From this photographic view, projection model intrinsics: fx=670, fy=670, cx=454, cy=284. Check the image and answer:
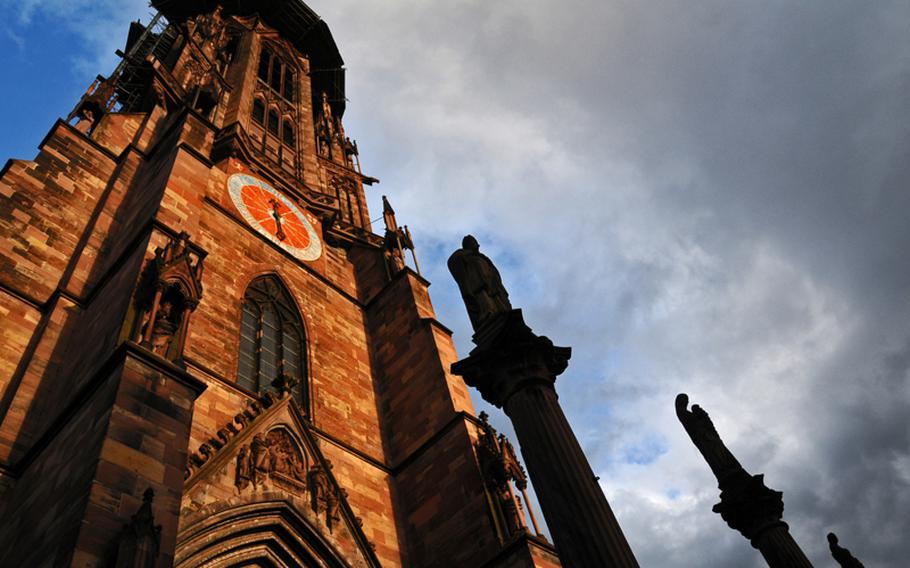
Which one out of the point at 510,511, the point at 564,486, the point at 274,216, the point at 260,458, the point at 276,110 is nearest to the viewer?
the point at 564,486

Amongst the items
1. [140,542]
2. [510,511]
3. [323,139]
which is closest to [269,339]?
[510,511]

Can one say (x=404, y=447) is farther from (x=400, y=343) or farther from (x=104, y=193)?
(x=104, y=193)

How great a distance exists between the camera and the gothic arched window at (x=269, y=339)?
1049 centimetres

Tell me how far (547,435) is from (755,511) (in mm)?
4491

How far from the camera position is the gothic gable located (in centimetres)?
697

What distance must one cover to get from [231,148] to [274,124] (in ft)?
27.4

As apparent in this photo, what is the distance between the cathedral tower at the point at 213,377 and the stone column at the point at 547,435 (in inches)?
112

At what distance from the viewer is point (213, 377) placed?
29.0 ft

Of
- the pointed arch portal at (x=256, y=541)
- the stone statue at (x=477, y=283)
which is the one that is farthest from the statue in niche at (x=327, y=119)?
the pointed arch portal at (x=256, y=541)

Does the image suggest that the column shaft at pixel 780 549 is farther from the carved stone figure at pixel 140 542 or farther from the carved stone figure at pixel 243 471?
the carved stone figure at pixel 140 542

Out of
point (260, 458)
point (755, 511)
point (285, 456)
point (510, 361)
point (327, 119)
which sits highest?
point (327, 119)

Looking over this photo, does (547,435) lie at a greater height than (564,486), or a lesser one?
greater

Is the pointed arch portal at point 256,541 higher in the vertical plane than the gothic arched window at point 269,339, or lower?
→ lower

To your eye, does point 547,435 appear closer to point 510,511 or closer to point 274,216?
point 510,511
